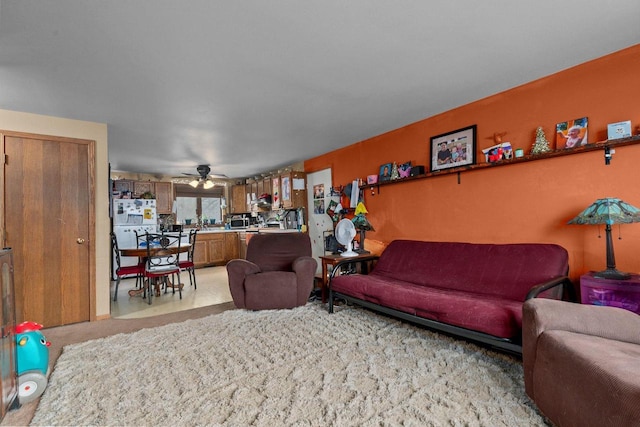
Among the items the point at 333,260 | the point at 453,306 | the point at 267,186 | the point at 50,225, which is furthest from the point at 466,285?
the point at 267,186

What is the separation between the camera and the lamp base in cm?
203

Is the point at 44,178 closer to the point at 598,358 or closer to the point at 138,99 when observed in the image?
the point at 138,99

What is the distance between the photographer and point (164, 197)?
7098mm

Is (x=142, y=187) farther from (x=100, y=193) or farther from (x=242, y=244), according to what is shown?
(x=100, y=193)

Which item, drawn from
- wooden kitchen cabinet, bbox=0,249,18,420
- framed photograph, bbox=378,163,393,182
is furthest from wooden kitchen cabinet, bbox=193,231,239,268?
wooden kitchen cabinet, bbox=0,249,18,420

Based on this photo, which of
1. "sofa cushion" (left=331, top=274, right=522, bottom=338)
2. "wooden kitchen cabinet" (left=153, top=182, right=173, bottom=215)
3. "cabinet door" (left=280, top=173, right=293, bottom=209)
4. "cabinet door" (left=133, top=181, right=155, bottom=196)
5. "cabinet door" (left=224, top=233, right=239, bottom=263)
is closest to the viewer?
"sofa cushion" (left=331, top=274, right=522, bottom=338)

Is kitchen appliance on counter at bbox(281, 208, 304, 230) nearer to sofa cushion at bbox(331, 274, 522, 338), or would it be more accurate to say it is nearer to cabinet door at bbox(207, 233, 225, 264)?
cabinet door at bbox(207, 233, 225, 264)

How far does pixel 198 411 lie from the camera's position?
161 centimetres

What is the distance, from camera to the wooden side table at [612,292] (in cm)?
202

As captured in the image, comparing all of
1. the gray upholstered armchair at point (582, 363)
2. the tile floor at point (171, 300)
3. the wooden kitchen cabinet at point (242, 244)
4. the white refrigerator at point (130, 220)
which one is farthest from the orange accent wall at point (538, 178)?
the white refrigerator at point (130, 220)

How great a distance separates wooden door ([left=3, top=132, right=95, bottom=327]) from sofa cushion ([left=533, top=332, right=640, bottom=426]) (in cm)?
412

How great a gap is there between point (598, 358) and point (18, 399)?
9.72 feet

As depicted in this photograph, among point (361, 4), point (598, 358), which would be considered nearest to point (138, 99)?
point (361, 4)

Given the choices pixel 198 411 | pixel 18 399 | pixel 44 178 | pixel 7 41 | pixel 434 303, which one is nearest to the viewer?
pixel 198 411
